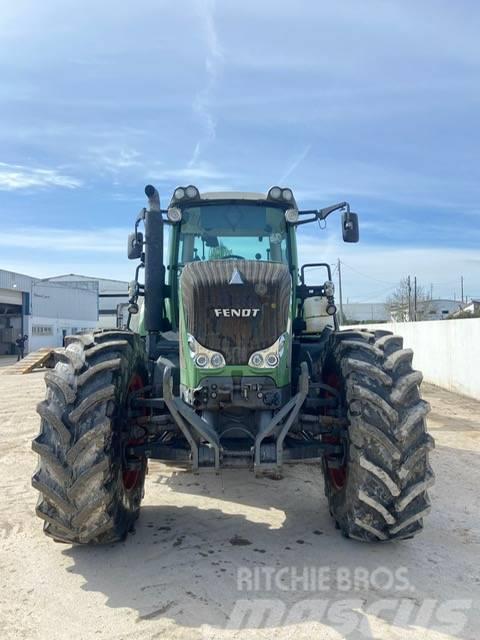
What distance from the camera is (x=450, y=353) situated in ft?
47.2

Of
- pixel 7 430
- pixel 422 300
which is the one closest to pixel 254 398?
pixel 7 430

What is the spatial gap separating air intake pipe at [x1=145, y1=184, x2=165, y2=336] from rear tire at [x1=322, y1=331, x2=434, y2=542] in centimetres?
193

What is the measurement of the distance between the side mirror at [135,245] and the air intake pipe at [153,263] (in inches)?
26.2

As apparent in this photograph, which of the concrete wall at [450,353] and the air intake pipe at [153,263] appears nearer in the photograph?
the air intake pipe at [153,263]

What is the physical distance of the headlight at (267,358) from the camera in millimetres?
4086

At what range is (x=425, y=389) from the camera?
581 inches

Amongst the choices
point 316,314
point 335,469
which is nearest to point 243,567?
point 335,469

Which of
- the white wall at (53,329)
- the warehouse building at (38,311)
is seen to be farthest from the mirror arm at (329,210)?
the white wall at (53,329)

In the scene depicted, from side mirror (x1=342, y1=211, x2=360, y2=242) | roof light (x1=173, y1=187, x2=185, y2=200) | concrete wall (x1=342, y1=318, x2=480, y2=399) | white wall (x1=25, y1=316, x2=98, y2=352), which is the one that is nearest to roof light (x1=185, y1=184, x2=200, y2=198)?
roof light (x1=173, y1=187, x2=185, y2=200)

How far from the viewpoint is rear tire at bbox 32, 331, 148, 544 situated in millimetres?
3598

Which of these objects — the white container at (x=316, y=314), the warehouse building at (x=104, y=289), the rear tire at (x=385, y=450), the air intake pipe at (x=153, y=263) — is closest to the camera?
the rear tire at (x=385, y=450)

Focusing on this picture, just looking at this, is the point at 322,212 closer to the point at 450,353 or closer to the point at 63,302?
the point at 450,353

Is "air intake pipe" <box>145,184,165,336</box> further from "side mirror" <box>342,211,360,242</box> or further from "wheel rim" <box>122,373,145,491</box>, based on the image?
"side mirror" <box>342,211,360,242</box>

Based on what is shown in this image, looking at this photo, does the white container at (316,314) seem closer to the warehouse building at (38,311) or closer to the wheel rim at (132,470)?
the wheel rim at (132,470)
